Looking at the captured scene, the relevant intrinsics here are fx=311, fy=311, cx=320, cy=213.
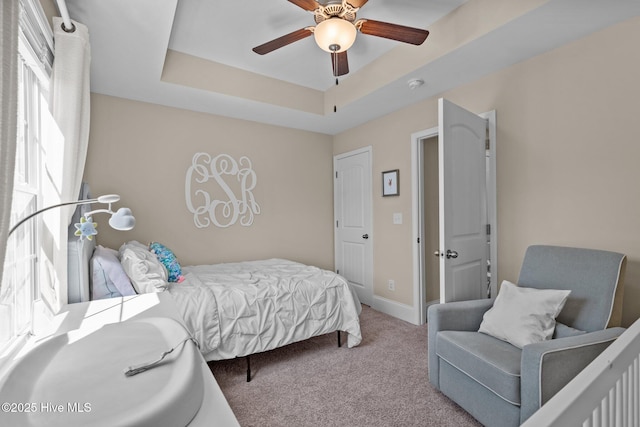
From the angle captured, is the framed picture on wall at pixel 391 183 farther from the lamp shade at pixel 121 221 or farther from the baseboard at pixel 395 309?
the lamp shade at pixel 121 221

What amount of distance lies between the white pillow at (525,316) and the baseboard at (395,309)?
149 centimetres

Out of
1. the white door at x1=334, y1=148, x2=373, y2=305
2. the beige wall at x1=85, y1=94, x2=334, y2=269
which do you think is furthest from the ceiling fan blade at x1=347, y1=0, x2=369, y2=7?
the beige wall at x1=85, y1=94, x2=334, y2=269

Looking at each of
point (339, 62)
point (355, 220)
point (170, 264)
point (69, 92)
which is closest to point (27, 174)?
point (69, 92)

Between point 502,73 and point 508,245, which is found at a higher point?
point 502,73

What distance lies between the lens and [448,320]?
2.04 meters

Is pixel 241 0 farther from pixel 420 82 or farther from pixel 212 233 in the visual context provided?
pixel 212 233

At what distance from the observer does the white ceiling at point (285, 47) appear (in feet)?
6.23

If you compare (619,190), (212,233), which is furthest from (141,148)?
(619,190)

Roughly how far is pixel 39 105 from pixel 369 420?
8.71 feet

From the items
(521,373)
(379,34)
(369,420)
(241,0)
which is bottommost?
(369,420)

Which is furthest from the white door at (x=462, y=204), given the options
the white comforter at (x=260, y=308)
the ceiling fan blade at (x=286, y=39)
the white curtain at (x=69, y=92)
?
the white curtain at (x=69, y=92)

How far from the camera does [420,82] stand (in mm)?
2785

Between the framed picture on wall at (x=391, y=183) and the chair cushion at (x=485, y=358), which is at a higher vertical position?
the framed picture on wall at (x=391, y=183)

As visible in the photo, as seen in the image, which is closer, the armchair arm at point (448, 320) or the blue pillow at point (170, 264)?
the armchair arm at point (448, 320)
